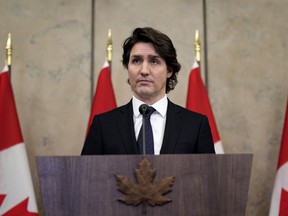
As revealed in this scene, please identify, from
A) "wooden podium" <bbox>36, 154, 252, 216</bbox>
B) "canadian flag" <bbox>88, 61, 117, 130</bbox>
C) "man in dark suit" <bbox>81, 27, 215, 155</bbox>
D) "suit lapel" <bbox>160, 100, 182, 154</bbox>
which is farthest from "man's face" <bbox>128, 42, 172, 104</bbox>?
"canadian flag" <bbox>88, 61, 117, 130</bbox>

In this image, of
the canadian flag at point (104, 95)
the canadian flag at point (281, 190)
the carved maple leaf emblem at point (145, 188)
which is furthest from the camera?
the canadian flag at point (104, 95)

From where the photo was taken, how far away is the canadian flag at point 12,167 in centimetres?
276

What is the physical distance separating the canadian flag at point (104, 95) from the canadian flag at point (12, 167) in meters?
0.59

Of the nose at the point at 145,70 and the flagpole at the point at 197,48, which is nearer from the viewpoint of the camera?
the nose at the point at 145,70

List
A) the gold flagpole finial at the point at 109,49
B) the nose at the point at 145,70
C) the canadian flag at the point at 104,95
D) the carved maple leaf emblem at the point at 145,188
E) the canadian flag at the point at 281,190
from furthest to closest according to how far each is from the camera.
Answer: the gold flagpole finial at the point at 109,49 → the canadian flag at the point at 104,95 → the canadian flag at the point at 281,190 → the nose at the point at 145,70 → the carved maple leaf emblem at the point at 145,188

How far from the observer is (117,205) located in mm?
1393

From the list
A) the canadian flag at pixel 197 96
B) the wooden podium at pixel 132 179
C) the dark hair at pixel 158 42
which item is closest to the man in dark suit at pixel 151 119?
the dark hair at pixel 158 42

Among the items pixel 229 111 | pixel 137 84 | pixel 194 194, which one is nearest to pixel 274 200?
pixel 229 111

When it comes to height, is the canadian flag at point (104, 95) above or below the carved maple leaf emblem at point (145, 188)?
above

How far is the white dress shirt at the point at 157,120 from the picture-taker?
1.90 m

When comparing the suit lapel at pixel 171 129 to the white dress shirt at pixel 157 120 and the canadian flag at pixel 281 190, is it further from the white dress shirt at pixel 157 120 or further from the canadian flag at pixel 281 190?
the canadian flag at pixel 281 190

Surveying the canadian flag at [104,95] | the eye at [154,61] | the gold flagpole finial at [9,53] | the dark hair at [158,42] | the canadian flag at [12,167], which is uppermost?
the gold flagpole finial at [9,53]

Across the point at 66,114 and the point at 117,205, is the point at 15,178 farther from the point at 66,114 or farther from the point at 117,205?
the point at 117,205

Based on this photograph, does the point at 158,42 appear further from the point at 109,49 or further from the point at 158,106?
the point at 109,49
